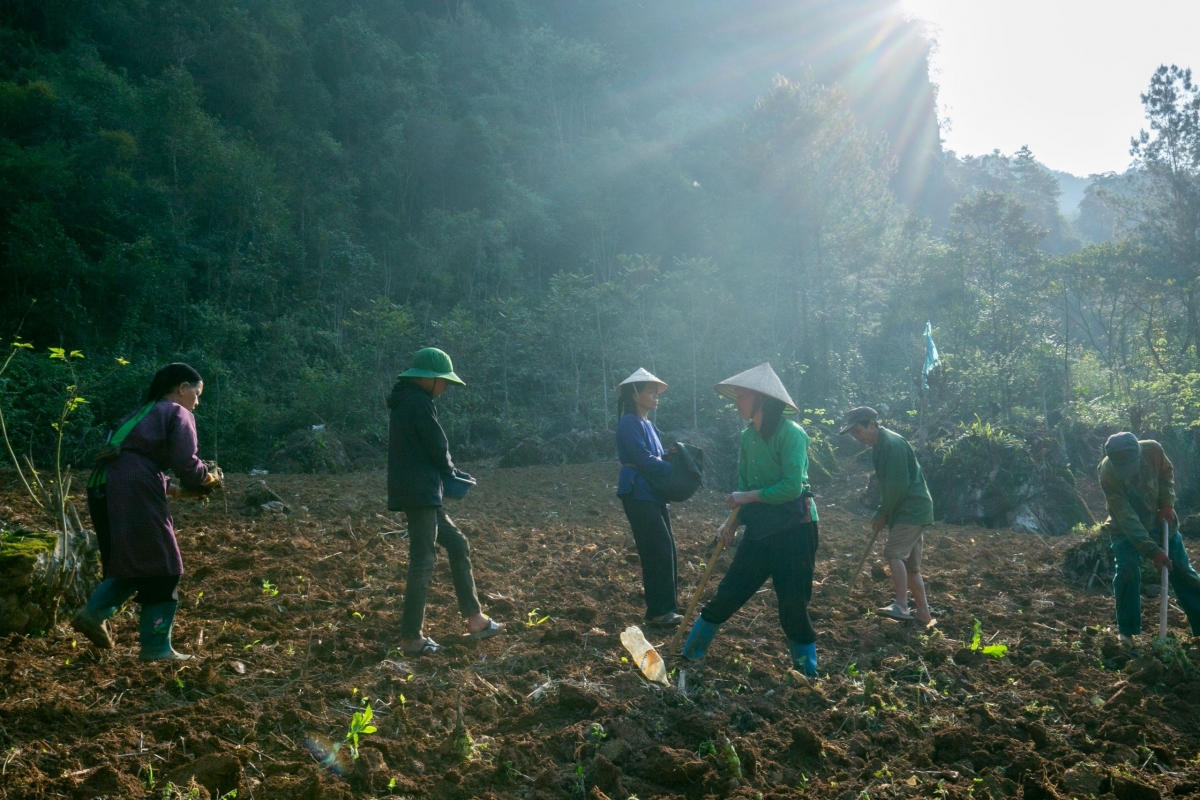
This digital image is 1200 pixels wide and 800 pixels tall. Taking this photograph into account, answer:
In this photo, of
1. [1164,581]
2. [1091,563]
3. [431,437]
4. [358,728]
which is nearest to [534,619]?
[431,437]

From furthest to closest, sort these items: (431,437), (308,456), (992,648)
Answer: (308,456), (992,648), (431,437)

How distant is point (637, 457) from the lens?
495 cm

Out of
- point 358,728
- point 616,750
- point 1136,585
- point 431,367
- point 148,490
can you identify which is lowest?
point 616,750

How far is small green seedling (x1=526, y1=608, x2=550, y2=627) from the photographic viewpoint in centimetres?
506

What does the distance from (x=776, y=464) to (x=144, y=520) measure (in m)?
3.07

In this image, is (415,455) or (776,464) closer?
(776,464)

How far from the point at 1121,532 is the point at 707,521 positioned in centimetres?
554

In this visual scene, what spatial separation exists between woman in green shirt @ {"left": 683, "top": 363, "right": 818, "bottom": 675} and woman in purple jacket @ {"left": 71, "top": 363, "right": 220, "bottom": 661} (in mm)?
2640

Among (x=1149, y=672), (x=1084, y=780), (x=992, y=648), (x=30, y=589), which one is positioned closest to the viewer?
(x=1084, y=780)

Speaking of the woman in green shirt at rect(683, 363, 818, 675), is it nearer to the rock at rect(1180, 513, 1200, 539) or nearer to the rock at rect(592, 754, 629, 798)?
the rock at rect(592, 754, 629, 798)

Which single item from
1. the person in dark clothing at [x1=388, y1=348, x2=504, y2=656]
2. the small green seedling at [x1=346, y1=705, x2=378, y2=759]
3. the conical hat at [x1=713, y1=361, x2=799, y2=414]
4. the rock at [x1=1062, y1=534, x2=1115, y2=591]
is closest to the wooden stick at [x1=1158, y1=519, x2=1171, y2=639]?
the rock at [x1=1062, y1=534, x2=1115, y2=591]

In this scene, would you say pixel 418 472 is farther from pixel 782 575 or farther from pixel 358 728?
pixel 782 575

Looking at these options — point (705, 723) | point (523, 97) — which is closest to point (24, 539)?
point (705, 723)

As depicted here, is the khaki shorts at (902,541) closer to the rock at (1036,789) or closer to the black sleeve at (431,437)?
the rock at (1036,789)
